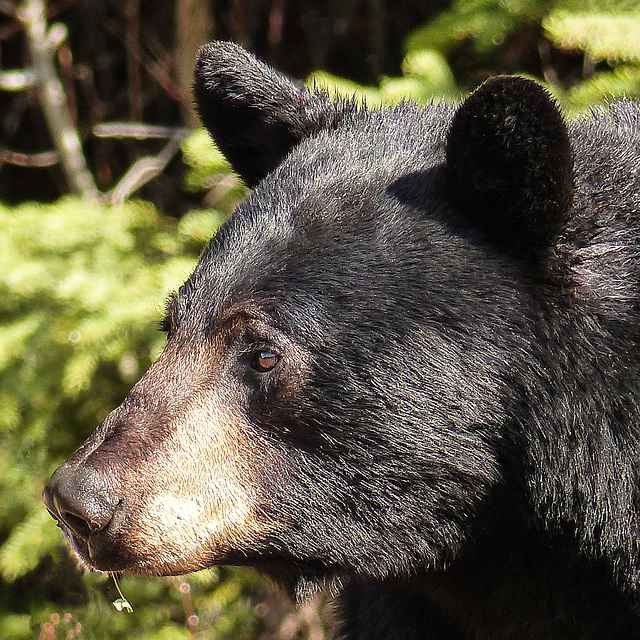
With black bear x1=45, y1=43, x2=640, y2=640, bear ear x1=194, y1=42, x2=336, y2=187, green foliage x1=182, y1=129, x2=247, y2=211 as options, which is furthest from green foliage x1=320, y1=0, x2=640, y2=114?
black bear x1=45, y1=43, x2=640, y2=640

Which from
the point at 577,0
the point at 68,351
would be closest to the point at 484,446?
the point at 577,0

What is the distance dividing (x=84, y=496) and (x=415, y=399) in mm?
683

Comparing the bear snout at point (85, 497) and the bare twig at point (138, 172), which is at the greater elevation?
the bear snout at point (85, 497)

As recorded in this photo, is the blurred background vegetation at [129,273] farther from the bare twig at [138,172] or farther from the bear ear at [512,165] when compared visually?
the bear ear at [512,165]

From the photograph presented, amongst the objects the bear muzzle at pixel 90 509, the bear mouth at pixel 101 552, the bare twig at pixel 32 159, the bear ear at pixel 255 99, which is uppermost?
the bear ear at pixel 255 99

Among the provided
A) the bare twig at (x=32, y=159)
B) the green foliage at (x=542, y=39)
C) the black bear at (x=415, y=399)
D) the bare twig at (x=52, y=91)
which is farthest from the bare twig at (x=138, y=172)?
the black bear at (x=415, y=399)

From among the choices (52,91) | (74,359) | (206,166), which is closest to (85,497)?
(74,359)

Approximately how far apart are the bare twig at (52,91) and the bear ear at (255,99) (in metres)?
2.97

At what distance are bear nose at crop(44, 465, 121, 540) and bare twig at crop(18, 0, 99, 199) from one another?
11.9ft

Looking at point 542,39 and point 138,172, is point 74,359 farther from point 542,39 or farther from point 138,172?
point 542,39

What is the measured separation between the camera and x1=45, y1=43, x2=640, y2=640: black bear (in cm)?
182

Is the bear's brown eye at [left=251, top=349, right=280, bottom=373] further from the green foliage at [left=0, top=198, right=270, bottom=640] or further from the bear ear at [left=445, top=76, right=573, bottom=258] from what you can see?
the green foliage at [left=0, top=198, right=270, bottom=640]

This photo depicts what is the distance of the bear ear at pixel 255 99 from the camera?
2.33 meters

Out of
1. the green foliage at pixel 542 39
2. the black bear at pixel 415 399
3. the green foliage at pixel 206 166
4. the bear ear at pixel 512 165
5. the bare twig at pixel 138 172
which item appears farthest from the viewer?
the bare twig at pixel 138 172
